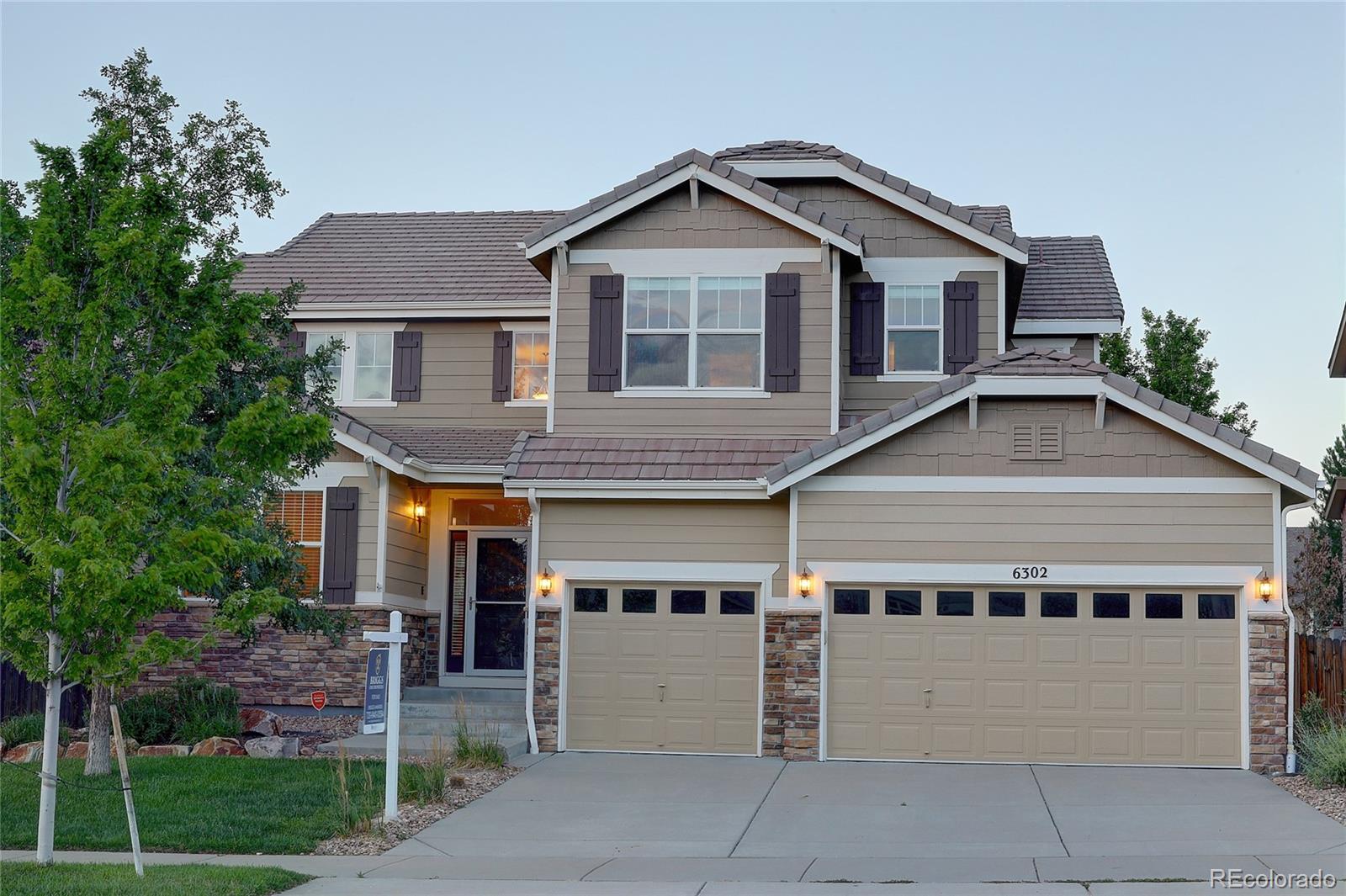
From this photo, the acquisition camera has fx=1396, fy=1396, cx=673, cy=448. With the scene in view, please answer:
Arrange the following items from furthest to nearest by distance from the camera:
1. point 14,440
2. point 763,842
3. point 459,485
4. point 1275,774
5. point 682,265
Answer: point 459,485 < point 682,265 < point 1275,774 < point 763,842 < point 14,440

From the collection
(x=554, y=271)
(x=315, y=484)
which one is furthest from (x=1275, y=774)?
(x=315, y=484)

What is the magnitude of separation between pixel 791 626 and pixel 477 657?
222 inches

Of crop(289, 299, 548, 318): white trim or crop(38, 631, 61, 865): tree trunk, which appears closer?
crop(38, 631, 61, 865): tree trunk

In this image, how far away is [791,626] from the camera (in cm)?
1556

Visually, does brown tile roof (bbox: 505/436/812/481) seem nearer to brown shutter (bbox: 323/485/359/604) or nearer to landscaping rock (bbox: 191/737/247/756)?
brown shutter (bbox: 323/485/359/604)

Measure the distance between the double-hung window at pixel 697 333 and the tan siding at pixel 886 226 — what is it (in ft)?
6.60

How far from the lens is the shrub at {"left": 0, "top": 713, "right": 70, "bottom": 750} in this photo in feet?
51.0

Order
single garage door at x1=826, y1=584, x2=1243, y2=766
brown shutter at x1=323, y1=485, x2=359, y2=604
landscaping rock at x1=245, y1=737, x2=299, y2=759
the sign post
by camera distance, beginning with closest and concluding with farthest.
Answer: the sign post
single garage door at x1=826, y1=584, x2=1243, y2=766
landscaping rock at x1=245, y1=737, x2=299, y2=759
brown shutter at x1=323, y1=485, x2=359, y2=604

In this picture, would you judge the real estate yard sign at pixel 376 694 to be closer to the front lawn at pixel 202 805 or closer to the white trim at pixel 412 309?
the front lawn at pixel 202 805

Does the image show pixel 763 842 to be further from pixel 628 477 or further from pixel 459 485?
pixel 459 485

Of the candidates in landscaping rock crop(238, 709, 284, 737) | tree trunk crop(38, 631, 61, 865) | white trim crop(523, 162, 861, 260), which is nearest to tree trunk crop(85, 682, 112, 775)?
landscaping rock crop(238, 709, 284, 737)

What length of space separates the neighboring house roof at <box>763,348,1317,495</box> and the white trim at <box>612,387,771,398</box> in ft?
6.01

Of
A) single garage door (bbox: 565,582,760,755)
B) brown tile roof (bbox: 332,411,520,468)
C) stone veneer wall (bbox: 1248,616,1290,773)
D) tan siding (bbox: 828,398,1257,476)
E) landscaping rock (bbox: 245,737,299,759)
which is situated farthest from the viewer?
brown tile roof (bbox: 332,411,520,468)

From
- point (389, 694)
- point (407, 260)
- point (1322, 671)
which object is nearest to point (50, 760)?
Result: point (389, 694)
